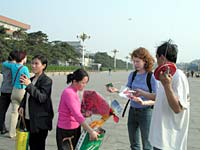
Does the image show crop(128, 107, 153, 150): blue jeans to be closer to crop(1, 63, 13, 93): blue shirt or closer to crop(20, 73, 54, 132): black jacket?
crop(20, 73, 54, 132): black jacket

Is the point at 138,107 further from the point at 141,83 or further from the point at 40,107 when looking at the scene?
the point at 40,107

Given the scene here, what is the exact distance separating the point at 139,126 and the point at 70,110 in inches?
35.7

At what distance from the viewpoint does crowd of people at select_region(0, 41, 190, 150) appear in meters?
2.39

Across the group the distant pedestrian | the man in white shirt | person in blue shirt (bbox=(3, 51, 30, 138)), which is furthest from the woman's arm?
the distant pedestrian

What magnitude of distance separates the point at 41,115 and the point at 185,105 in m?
1.71

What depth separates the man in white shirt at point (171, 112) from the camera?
7.52 feet

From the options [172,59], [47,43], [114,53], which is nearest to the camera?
[172,59]

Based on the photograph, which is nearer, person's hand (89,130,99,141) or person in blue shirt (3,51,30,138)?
person's hand (89,130,99,141)

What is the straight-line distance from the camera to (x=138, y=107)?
11.0 ft

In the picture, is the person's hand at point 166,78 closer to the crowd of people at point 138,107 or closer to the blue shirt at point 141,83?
the crowd of people at point 138,107

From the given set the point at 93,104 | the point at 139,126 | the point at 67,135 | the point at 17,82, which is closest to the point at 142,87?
the point at 139,126

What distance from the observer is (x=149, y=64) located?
10.8ft

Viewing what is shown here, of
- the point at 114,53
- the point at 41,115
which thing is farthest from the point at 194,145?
the point at 114,53

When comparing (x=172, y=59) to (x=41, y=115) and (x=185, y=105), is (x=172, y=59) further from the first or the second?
(x=41, y=115)
